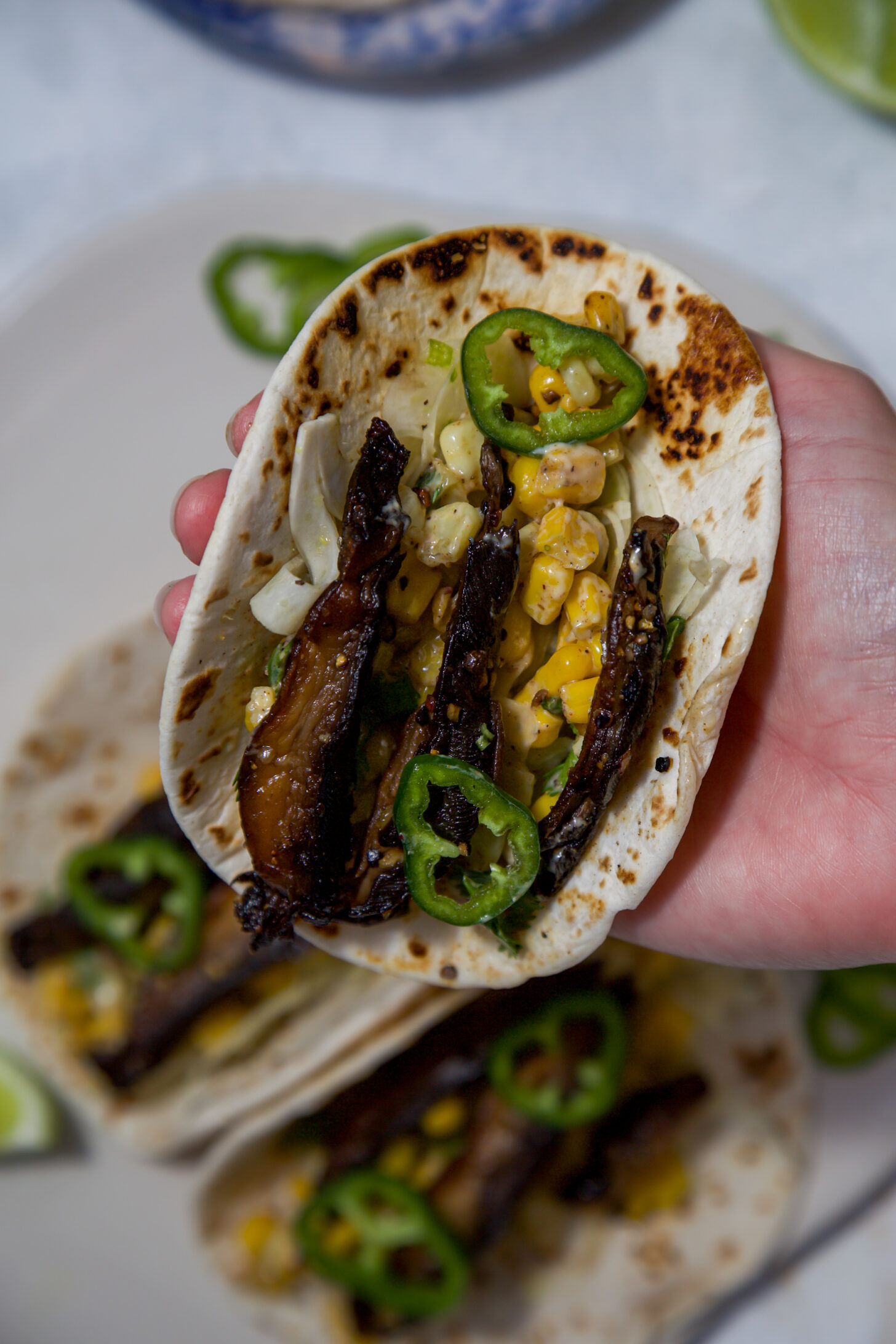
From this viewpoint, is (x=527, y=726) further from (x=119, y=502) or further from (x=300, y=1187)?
(x=300, y=1187)

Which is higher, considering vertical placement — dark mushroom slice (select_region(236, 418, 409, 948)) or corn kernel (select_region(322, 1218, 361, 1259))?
dark mushroom slice (select_region(236, 418, 409, 948))

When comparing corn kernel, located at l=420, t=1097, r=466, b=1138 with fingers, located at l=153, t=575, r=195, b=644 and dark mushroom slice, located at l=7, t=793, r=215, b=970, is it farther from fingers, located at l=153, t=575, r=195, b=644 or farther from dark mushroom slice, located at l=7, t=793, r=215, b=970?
fingers, located at l=153, t=575, r=195, b=644

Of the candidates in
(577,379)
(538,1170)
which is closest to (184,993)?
(538,1170)

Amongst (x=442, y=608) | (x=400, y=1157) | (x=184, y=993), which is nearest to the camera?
(x=442, y=608)

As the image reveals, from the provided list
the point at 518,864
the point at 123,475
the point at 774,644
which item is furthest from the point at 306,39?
the point at 518,864

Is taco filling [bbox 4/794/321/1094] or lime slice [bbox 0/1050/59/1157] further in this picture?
lime slice [bbox 0/1050/59/1157]

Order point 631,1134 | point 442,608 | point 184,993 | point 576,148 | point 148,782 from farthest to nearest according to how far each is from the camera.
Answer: point 576,148 < point 148,782 < point 631,1134 < point 184,993 < point 442,608

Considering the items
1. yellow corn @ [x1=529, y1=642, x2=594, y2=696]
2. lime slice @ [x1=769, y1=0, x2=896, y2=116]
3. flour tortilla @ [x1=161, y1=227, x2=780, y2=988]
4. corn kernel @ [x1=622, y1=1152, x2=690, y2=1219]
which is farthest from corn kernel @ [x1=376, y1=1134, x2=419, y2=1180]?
lime slice @ [x1=769, y1=0, x2=896, y2=116]
